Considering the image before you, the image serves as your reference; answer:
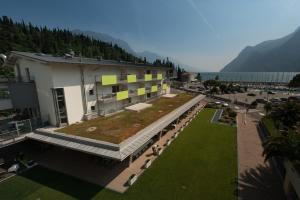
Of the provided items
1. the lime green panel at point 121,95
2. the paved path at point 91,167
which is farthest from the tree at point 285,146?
the lime green panel at point 121,95

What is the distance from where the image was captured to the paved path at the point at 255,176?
15906 mm

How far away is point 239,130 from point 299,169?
2276 cm

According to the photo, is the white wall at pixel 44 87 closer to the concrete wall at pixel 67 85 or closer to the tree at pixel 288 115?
the concrete wall at pixel 67 85

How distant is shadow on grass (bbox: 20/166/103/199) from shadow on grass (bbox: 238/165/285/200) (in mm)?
14737

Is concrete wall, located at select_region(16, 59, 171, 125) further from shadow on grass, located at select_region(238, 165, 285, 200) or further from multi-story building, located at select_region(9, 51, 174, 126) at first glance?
shadow on grass, located at select_region(238, 165, 285, 200)

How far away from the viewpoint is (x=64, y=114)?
23.9 m

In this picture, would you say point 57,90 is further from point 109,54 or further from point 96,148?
point 109,54

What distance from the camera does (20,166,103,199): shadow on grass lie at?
15.9m

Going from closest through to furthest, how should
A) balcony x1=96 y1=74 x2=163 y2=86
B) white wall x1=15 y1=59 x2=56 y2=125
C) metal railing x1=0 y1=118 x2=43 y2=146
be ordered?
metal railing x1=0 y1=118 x2=43 y2=146 < white wall x1=15 y1=59 x2=56 y2=125 < balcony x1=96 y1=74 x2=163 y2=86

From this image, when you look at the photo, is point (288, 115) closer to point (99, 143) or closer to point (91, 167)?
point (99, 143)

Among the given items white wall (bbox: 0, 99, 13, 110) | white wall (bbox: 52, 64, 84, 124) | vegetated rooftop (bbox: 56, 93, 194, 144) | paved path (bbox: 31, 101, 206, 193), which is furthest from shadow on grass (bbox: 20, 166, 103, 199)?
white wall (bbox: 0, 99, 13, 110)

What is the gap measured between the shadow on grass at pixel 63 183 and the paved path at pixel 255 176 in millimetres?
14818

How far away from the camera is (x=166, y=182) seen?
690 inches

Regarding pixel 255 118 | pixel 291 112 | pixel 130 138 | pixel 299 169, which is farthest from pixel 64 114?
pixel 255 118
